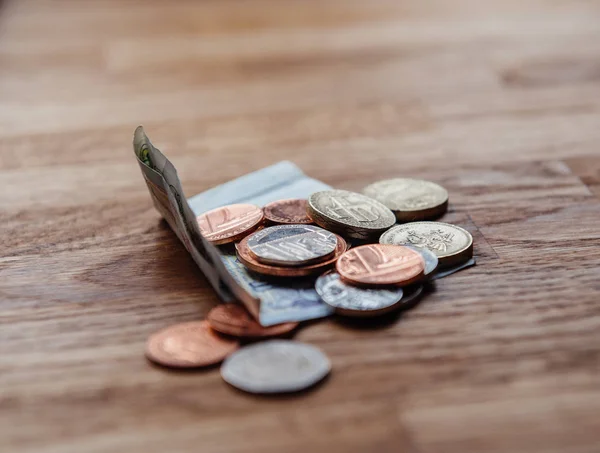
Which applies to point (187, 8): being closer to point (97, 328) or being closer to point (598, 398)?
point (97, 328)

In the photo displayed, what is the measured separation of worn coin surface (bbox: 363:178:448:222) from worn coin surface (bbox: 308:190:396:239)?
3cm

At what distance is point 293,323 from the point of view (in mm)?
785

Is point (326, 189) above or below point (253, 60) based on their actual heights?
below

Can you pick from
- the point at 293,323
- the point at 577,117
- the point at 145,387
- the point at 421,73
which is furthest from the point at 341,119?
the point at 145,387

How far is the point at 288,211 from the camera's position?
3.16ft

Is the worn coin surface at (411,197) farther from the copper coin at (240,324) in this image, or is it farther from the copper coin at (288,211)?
the copper coin at (240,324)

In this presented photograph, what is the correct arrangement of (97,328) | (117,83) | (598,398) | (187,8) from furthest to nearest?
(187,8) → (117,83) → (97,328) → (598,398)

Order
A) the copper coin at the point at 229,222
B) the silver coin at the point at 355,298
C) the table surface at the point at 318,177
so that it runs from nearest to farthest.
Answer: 1. the table surface at the point at 318,177
2. the silver coin at the point at 355,298
3. the copper coin at the point at 229,222

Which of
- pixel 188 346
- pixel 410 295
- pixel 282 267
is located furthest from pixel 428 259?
pixel 188 346

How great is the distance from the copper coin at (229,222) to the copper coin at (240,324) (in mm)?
115

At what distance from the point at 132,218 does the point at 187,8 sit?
104 centimetres

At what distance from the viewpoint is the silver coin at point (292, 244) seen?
0.84 meters

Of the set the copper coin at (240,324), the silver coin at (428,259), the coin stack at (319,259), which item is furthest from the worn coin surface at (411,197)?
the copper coin at (240,324)

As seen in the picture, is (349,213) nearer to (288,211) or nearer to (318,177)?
(288,211)
